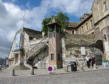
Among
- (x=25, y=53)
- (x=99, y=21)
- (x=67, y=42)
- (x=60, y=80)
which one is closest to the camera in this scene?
(x=60, y=80)

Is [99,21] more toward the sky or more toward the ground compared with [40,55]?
more toward the sky

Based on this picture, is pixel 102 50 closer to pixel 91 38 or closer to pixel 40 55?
pixel 91 38

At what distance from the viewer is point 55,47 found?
21188mm

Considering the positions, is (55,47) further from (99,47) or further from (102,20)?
(102,20)

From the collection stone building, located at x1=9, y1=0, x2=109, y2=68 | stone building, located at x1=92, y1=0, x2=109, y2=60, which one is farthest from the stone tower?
stone building, located at x1=92, y1=0, x2=109, y2=60

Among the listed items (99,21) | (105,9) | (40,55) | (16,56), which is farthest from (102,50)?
(16,56)

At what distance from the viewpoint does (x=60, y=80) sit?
992 cm

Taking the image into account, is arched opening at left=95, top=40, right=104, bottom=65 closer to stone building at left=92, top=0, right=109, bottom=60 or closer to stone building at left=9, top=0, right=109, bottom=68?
stone building at left=9, top=0, right=109, bottom=68

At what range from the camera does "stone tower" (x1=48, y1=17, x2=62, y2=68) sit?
68.2 ft

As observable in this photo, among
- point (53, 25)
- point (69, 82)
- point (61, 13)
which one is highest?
point (61, 13)

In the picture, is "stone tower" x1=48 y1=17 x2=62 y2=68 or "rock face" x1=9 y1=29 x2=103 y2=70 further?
"rock face" x1=9 y1=29 x2=103 y2=70

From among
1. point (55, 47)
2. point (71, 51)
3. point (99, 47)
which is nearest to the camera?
point (55, 47)

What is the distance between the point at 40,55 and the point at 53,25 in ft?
24.1

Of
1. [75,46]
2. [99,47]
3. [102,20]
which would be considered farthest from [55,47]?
[102,20]
